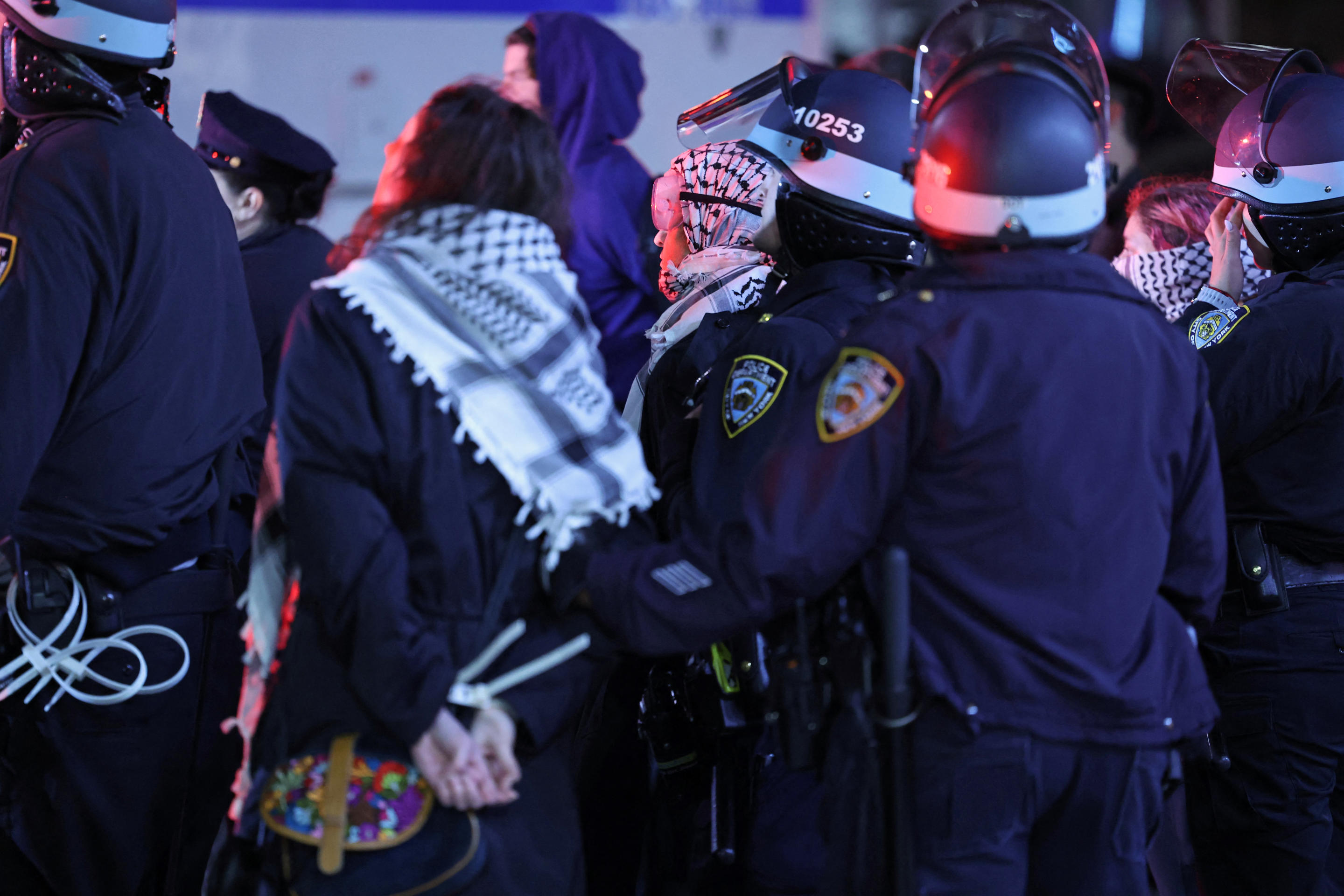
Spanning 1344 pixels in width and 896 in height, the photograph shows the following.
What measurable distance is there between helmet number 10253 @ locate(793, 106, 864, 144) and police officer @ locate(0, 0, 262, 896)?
3.82 feet

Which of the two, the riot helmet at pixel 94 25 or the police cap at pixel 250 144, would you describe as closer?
the riot helmet at pixel 94 25

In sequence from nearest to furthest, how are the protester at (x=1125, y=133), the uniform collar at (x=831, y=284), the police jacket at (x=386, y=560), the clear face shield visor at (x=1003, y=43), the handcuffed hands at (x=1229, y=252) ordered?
the police jacket at (x=386, y=560)
the clear face shield visor at (x=1003, y=43)
the uniform collar at (x=831, y=284)
the handcuffed hands at (x=1229, y=252)
the protester at (x=1125, y=133)

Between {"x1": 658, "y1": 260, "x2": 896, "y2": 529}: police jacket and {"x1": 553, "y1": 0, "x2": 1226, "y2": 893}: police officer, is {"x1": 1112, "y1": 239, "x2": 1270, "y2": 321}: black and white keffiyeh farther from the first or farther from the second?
{"x1": 553, "y1": 0, "x2": 1226, "y2": 893}: police officer

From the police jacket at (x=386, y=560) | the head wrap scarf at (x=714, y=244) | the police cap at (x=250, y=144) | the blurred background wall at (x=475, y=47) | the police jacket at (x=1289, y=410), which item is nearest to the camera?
the police jacket at (x=386, y=560)

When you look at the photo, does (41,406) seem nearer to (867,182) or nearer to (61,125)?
(61,125)

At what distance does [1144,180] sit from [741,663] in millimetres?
2371

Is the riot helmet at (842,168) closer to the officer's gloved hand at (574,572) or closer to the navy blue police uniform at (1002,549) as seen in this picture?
the navy blue police uniform at (1002,549)

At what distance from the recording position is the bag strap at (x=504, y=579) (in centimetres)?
193

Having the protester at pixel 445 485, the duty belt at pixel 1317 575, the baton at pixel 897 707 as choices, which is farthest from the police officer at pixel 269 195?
the duty belt at pixel 1317 575

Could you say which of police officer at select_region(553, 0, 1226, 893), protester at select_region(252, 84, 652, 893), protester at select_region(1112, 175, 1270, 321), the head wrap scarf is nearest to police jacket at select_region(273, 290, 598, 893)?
protester at select_region(252, 84, 652, 893)

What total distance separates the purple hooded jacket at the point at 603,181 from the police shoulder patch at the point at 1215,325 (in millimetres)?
2039

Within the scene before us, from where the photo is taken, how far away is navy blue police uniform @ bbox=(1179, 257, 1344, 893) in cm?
271

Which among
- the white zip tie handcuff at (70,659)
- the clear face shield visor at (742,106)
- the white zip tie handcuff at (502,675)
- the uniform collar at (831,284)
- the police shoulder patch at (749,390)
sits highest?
the clear face shield visor at (742,106)

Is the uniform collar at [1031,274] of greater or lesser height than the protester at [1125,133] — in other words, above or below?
above
